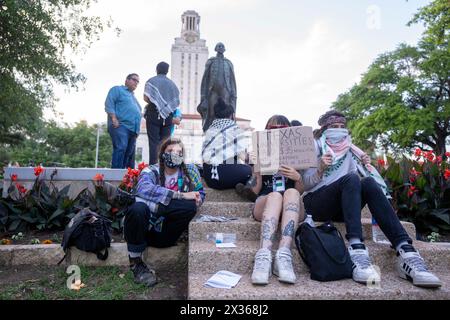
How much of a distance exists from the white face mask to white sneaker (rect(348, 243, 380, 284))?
0.99 metres

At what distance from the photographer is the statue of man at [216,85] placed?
6195mm

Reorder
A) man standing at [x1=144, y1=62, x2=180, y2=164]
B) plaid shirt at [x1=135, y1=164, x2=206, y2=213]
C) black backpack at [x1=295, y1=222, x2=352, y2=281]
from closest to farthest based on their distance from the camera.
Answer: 1. black backpack at [x1=295, y1=222, x2=352, y2=281]
2. plaid shirt at [x1=135, y1=164, x2=206, y2=213]
3. man standing at [x1=144, y1=62, x2=180, y2=164]

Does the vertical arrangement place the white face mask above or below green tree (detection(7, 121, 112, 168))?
below

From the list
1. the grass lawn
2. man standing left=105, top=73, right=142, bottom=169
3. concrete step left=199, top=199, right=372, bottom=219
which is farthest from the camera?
man standing left=105, top=73, right=142, bottom=169

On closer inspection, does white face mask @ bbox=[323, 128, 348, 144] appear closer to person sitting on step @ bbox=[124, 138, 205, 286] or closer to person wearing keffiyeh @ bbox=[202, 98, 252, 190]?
person wearing keffiyeh @ bbox=[202, 98, 252, 190]

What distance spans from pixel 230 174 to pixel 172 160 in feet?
3.63

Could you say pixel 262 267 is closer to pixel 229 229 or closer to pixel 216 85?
pixel 229 229

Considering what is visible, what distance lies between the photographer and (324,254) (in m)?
2.51

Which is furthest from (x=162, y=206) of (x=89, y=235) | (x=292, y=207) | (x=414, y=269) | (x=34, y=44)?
(x=34, y=44)

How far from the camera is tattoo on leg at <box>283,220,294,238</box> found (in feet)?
8.85

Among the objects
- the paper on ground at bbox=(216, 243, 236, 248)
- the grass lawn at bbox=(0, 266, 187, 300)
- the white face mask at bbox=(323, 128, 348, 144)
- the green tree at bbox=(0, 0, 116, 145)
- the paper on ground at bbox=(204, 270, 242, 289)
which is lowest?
the grass lawn at bbox=(0, 266, 187, 300)

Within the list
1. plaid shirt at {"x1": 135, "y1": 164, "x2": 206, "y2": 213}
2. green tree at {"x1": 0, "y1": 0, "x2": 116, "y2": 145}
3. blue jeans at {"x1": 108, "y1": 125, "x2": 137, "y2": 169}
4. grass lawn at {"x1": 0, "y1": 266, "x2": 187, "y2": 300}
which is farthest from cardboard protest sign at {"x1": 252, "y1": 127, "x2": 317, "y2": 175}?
green tree at {"x1": 0, "y1": 0, "x2": 116, "y2": 145}

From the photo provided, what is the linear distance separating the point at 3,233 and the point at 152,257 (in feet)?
6.34

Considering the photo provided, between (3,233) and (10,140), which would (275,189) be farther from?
(10,140)
